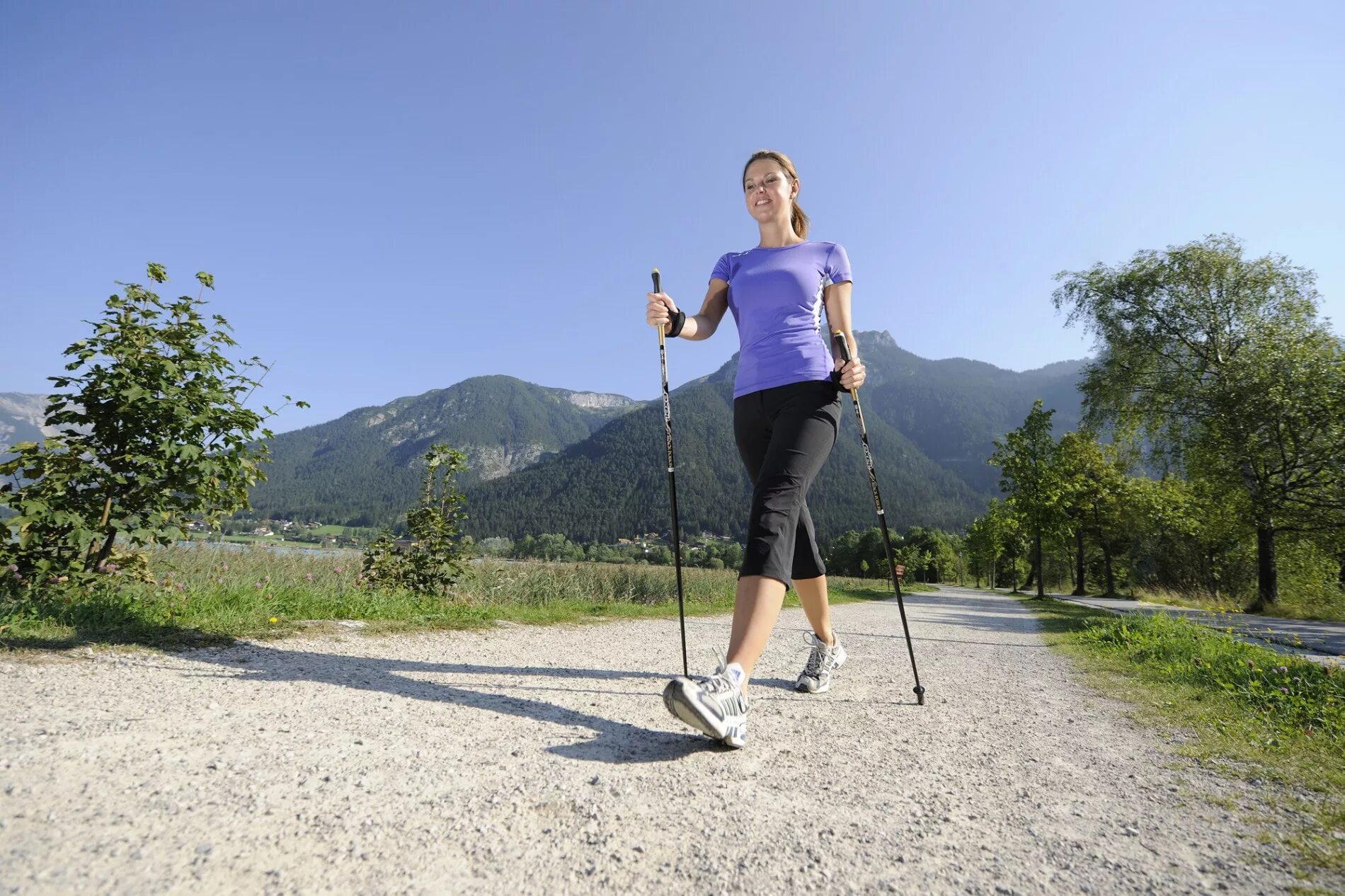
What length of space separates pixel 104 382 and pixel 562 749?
13.5 feet

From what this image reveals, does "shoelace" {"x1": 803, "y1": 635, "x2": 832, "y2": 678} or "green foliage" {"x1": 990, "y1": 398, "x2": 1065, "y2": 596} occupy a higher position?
"green foliage" {"x1": 990, "y1": 398, "x2": 1065, "y2": 596}

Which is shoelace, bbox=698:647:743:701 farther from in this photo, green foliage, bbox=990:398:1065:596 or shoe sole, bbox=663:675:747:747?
green foliage, bbox=990:398:1065:596

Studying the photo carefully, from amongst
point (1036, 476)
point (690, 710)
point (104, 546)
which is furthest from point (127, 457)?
point (1036, 476)

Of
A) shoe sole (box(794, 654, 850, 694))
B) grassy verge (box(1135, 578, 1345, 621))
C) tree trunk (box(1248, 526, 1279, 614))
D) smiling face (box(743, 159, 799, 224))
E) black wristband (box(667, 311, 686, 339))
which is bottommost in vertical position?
grassy verge (box(1135, 578, 1345, 621))

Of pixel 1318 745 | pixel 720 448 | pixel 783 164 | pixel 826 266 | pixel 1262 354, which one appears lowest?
pixel 1318 745

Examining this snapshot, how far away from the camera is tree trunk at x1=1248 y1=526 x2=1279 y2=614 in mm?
14711

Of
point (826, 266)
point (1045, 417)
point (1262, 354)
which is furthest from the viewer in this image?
point (1045, 417)

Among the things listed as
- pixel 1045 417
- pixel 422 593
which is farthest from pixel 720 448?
pixel 422 593

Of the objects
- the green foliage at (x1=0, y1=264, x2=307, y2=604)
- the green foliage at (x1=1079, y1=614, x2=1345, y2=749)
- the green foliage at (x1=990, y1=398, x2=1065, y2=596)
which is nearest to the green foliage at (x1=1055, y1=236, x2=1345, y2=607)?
the green foliage at (x1=990, y1=398, x2=1065, y2=596)

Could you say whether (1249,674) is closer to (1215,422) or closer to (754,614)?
(754,614)

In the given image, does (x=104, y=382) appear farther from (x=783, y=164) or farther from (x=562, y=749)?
(x=783, y=164)

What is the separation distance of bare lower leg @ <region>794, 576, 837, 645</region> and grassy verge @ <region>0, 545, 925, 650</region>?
3.14 metres

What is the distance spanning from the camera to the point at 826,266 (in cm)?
343

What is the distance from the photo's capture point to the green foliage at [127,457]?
3.75 metres
